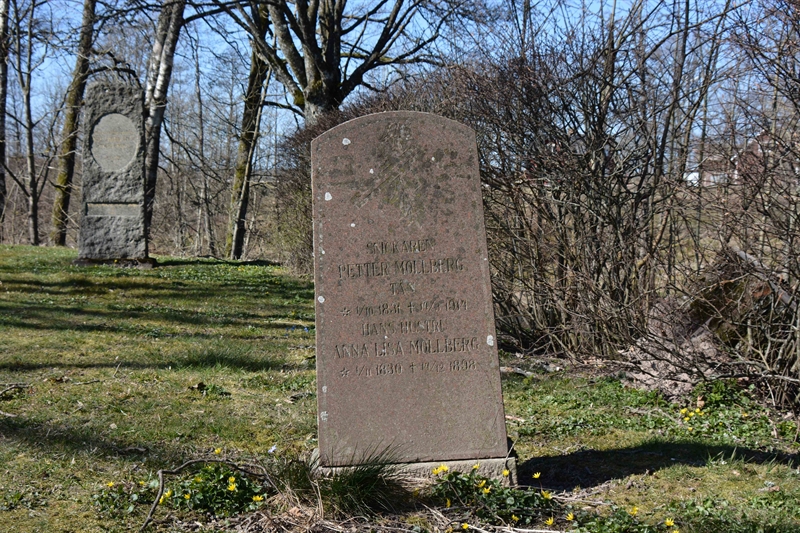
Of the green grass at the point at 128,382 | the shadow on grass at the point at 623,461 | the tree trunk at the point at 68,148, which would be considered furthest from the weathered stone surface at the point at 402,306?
the tree trunk at the point at 68,148

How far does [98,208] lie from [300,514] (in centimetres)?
1085

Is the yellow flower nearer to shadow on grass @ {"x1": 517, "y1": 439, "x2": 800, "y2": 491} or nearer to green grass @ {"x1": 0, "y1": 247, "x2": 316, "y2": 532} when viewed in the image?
green grass @ {"x1": 0, "y1": 247, "x2": 316, "y2": 532}

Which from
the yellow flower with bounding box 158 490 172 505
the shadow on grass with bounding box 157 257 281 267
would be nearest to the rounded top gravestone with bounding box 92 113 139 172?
the shadow on grass with bounding box 157 257 281 267

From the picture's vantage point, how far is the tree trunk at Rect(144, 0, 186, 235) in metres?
15.4

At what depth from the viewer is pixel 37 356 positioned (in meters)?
7.01

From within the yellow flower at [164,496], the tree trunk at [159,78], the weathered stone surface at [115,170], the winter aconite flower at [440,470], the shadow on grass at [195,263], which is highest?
the tree trunk at [159,78]

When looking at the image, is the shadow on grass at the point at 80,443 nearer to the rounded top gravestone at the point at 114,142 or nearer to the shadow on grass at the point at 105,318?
the shadow on grass at the point at 105,318

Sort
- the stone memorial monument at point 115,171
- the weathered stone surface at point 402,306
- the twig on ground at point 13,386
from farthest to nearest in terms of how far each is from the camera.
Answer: the stone memorial monument at point 115,171
the twig on ground at point 13,386
the weathered stone surface at point 402,306

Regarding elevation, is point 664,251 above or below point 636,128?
below

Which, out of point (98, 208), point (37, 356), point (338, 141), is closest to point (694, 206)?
point (338, 141)

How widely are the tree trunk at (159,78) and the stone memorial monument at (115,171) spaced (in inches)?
80.3

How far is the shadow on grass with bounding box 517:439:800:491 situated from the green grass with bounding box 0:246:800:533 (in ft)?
0.06

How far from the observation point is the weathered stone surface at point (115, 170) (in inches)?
515

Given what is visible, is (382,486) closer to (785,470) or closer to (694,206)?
(785,470)
